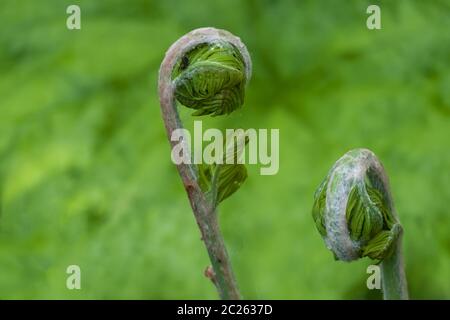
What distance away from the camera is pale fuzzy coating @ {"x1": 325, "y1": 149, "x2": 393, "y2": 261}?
60 cm

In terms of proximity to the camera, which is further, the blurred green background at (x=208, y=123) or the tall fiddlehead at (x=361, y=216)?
the blurred green background at (x=208, y=123)

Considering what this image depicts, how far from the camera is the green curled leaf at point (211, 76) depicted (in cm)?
61

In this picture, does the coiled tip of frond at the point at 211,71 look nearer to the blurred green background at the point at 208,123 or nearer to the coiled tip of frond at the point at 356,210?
the coiled tip of frond at the point at 356,210

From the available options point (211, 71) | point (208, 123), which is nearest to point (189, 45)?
point (211, 71)

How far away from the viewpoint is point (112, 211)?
6.23 feet

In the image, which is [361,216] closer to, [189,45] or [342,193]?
[342,193]

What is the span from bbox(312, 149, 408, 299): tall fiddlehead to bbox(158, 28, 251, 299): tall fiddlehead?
7cm

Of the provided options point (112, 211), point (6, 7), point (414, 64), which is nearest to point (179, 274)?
point (112, 211)

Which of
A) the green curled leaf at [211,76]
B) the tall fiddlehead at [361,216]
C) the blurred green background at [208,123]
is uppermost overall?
the blurred green background at [208,123]

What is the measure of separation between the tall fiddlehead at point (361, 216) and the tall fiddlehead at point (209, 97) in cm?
7

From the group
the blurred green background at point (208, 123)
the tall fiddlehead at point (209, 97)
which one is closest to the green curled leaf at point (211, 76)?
the tall fiddlehead at point (209, 97)

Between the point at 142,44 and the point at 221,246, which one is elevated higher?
the point at 142,44
